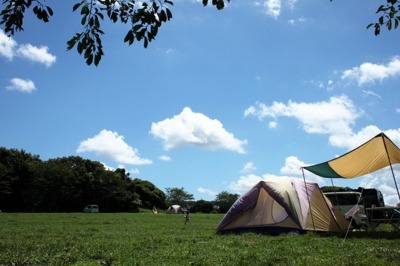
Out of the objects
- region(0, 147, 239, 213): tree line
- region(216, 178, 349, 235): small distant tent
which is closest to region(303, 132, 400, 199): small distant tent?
region(216, 178, 349, 235): small distant tent

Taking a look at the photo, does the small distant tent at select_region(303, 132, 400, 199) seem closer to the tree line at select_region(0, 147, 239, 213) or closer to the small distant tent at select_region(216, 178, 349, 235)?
the small distant tent at select_region(216, 178, 349, 235)

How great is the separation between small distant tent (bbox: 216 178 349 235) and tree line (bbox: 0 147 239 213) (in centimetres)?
6183

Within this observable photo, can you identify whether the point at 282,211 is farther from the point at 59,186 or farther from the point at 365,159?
the point at 59,186

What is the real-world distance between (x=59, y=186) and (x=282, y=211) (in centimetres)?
6463

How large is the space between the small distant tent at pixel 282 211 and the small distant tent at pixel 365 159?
1394 mm

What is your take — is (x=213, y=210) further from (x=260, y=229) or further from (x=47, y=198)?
(x=260, y=229)

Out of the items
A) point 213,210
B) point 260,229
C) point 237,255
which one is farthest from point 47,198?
point 237,255

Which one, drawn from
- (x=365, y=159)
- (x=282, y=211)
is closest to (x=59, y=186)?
(x=282, y=211)

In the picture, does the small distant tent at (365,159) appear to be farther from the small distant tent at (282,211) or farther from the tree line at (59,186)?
the tree line at (59,186)

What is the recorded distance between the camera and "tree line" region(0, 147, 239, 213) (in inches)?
2781

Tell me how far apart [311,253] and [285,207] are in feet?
19.7

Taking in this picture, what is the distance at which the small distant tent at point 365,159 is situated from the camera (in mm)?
14039

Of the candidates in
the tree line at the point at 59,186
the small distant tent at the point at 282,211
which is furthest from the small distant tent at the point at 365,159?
the tree line at the point at 59,186

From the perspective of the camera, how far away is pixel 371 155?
14516mm
